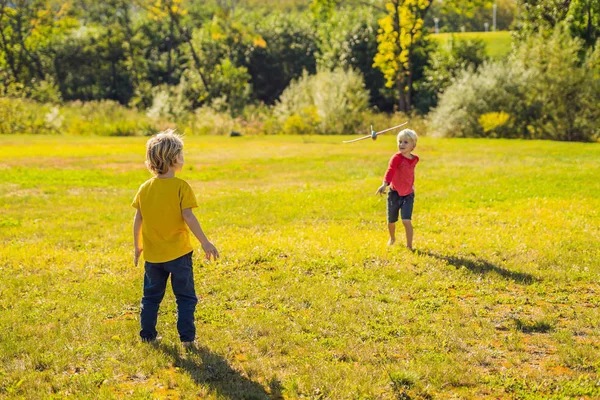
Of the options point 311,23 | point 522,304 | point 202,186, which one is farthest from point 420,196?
point 311,23

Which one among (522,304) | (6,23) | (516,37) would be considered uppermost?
A: (6,23)

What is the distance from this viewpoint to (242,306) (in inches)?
311

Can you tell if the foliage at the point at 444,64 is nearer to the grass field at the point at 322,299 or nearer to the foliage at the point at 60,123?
the foliage at the point at 60,123

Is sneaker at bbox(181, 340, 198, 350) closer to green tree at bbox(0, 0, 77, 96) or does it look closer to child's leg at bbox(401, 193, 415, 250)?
child's leg at bbox(401, 193, 415, 250)

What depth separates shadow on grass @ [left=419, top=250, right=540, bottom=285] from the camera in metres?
9.00

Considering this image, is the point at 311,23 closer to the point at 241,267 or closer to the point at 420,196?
the point at 420,196

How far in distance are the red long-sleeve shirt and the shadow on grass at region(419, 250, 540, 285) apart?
120 cm

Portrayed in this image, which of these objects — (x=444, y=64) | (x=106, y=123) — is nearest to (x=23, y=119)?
(x=106, y=123)

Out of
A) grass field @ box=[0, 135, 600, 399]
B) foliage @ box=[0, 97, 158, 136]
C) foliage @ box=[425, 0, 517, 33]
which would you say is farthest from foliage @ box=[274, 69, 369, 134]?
A: foliage @ box=[425, 0, 517, 33]

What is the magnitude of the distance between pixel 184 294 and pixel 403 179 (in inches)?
211

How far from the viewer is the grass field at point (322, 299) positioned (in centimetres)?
575

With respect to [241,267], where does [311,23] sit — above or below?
above

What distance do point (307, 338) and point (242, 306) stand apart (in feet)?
4.80

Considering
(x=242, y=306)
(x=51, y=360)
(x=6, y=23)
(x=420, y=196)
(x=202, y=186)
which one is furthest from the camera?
(x=6, y=23)
